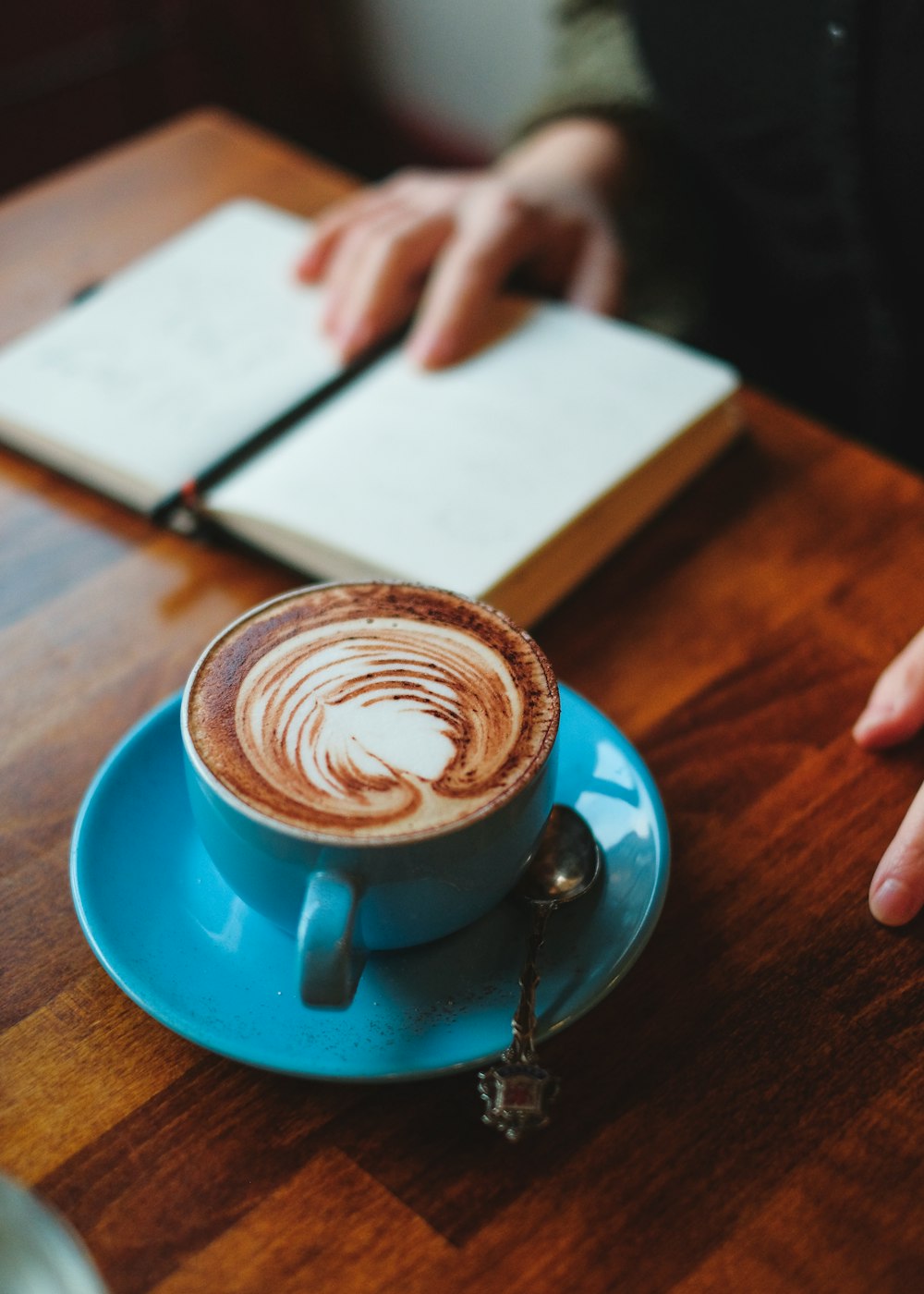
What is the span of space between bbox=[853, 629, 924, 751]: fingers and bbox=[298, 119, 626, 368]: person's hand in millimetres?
383

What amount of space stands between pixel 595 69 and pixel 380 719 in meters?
0.93

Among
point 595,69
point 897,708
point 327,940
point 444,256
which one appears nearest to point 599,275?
point 444,256

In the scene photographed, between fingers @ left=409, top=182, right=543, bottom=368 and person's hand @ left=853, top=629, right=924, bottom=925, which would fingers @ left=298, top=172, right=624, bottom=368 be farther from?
person's hand @ left=853, top=629, right=924, bottom=925

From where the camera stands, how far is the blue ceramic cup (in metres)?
0.42

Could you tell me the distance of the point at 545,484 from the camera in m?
0.72

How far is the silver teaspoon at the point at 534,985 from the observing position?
0.45m

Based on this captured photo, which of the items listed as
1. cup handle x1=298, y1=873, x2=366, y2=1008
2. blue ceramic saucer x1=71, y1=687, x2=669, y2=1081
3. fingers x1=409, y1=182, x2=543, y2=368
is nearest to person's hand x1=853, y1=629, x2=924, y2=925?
blue ceramic saucer x1=71, y1=687, x2=669, y2=1081

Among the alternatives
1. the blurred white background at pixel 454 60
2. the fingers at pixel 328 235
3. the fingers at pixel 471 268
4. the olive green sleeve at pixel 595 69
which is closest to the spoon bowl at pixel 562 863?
the fingers at pixel 471 268

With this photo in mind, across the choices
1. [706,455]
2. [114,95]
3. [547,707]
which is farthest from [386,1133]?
[114,95]

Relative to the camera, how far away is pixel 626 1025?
492 millimetres

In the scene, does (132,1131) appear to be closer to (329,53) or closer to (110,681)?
(110,681)

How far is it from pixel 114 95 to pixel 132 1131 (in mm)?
2344

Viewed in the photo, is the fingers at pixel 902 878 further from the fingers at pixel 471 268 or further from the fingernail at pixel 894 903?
the fingers at pixel 471 268

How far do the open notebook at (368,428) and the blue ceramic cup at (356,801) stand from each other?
152 millimetres
